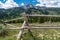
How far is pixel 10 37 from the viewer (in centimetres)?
569

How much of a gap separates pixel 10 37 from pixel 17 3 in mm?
1567

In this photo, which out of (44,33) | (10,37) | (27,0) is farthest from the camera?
(27,0)

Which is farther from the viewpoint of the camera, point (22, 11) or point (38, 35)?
point (22, 11)

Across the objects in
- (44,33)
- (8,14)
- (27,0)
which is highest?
(27,0)

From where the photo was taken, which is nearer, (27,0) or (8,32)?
(8,32)

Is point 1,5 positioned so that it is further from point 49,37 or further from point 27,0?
point 49,37

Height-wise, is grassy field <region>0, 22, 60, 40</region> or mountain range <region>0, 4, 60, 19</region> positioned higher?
mountain range <region>0, 4, 60, 19</region>

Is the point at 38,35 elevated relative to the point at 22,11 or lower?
lower

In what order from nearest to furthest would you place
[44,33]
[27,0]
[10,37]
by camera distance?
[10,37], [44,33], [27,0]

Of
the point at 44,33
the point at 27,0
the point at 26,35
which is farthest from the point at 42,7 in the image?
the point at 26,35

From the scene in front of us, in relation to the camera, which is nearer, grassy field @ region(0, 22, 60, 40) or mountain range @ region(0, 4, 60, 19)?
grassy field @ region(0, 22, 60, 40)

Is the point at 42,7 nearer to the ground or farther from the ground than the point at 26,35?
farther from the ground

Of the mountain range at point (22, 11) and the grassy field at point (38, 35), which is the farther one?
the mountain range at point (22, 11)

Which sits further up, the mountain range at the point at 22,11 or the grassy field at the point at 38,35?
the mountain range at the point at 22,11
